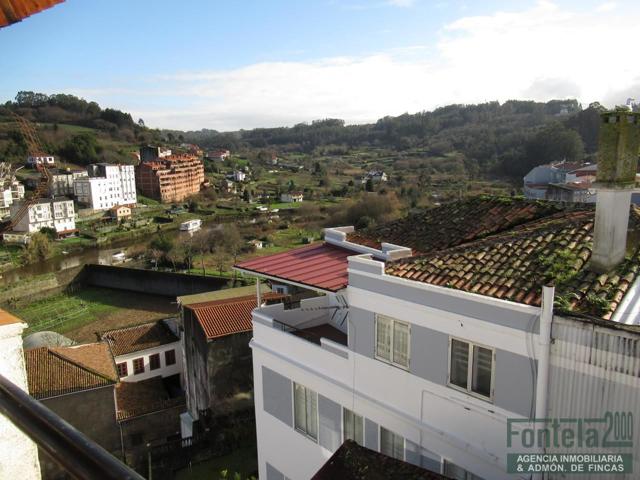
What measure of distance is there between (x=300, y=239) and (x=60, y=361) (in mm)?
39294

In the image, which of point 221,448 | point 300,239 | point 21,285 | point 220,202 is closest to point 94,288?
point 21,285

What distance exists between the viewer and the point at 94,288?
1890 inches

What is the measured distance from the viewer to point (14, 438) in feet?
13.1

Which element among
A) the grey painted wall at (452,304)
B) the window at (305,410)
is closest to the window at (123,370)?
the window at (305,410)

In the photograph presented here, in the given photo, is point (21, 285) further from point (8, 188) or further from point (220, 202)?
point (220, 202)

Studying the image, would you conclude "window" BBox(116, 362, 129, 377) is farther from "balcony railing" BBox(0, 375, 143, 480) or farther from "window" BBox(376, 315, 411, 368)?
"balcony railing" BBox(0, 375, 143, 480)

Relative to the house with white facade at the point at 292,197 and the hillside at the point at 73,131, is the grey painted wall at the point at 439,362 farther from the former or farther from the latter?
the hillside at the point at 73,131

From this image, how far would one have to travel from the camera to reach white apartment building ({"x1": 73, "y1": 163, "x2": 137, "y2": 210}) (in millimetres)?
80375

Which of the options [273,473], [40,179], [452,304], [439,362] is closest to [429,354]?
[439,362]

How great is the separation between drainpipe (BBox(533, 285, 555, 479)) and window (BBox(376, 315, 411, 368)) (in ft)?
6.66

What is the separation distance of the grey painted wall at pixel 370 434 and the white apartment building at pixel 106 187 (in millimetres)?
81449

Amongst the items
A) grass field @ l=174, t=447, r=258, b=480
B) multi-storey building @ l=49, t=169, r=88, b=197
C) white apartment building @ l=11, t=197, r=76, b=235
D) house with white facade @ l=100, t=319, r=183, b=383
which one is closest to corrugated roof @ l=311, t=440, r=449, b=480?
grass field @ l=174, t=447, r=258, b=480

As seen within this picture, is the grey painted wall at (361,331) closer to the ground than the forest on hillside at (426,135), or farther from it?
closer to the ground

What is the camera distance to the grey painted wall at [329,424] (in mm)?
8633
